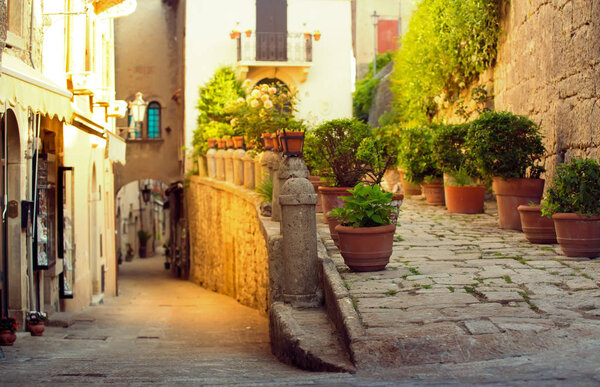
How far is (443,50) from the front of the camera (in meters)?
14.2

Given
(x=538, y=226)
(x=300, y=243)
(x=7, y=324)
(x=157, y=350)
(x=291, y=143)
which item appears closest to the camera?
(x=300, y=243)

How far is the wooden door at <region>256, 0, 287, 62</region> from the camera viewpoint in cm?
2169

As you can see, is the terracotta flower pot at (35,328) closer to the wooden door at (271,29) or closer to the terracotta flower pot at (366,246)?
the terracotta flower pot at (366,246)

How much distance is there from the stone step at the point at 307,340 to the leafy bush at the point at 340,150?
273cm

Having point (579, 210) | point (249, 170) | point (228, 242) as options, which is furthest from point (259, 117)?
point (579, 210)

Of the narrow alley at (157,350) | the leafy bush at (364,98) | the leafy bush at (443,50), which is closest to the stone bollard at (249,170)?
the narrow alley at (157,350)

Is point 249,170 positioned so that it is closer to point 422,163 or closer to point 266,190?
point 266,190

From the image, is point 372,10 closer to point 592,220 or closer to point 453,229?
point 453,229

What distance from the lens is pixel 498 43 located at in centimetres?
1224

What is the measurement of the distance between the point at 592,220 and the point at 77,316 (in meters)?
7.22

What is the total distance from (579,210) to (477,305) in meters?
2.20

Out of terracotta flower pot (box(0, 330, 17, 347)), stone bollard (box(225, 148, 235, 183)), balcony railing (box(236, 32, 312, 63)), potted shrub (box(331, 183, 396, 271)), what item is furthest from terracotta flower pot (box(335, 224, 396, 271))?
balcony railing (box(236, 32, 312, 63))

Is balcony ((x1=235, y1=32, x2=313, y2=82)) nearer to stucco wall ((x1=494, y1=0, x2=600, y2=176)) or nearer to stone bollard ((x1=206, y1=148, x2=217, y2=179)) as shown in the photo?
stone bollard ((x1=206, y1=148, x2=217, y2=179))

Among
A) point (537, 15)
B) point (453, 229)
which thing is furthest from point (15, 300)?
point (537, 15)
